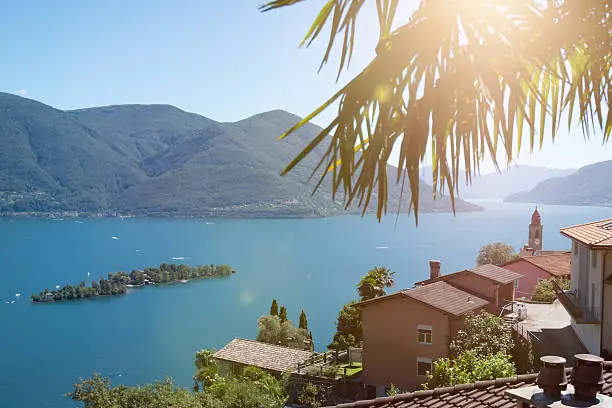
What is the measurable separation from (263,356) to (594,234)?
19.7 metres

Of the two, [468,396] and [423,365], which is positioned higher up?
[468,396]

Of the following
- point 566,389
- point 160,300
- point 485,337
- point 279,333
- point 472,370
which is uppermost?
point 566,389

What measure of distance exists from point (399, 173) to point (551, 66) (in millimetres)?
860

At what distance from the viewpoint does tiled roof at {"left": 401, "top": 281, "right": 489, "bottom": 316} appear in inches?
794

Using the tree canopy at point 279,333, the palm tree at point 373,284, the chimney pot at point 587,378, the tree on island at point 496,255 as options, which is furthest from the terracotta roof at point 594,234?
the tree on island at point 496,255

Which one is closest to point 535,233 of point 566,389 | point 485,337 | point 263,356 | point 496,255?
point 496,255

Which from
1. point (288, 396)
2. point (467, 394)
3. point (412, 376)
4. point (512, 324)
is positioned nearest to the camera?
point (467, 394)

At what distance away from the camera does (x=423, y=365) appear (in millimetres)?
20406

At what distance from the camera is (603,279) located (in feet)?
39.2

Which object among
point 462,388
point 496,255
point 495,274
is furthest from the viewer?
point 496,255

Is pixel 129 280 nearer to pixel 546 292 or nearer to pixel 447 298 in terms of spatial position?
pixel 546 292

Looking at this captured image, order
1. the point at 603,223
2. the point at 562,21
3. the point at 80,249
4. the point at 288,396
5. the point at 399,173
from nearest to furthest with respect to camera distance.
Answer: the point at 399,173, the point at 562,21, the point at 603,223, the point at 288,396, the point at 80,249

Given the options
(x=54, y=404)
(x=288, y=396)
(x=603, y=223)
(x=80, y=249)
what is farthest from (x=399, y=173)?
(x=80, y=249)

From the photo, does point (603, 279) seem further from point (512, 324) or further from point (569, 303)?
point (512, 324)
